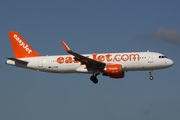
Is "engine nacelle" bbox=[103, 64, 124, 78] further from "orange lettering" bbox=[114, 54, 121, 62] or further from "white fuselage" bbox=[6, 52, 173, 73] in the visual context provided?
"orange lettering" bbox=[114, 54, 121, 62]

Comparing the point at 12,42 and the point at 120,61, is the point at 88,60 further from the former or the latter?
the point at 12,42

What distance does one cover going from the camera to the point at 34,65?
8662cm

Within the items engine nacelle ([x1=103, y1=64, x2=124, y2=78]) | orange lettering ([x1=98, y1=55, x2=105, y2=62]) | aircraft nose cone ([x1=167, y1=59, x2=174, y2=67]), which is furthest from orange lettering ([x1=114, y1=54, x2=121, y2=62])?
aircraft nose cone ([x1=167, y1=59, x2=174, y2=67])

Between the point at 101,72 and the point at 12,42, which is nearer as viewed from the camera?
the point at 101,72

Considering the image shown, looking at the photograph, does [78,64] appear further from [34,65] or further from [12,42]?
[12,42]

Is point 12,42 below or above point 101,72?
above

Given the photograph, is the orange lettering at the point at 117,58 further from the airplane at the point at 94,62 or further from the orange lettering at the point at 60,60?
the orange lettering at the point at 60,60

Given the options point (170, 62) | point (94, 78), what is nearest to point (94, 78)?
point (94, 78)

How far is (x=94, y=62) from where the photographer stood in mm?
82000

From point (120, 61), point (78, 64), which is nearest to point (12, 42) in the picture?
point (78, 64)

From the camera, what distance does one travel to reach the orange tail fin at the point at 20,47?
294ft

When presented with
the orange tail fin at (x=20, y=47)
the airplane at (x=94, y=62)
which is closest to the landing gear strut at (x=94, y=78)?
the airplane at (x=94, y=62)

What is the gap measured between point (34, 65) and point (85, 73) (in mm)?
8463

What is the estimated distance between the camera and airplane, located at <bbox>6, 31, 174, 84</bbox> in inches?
3214
